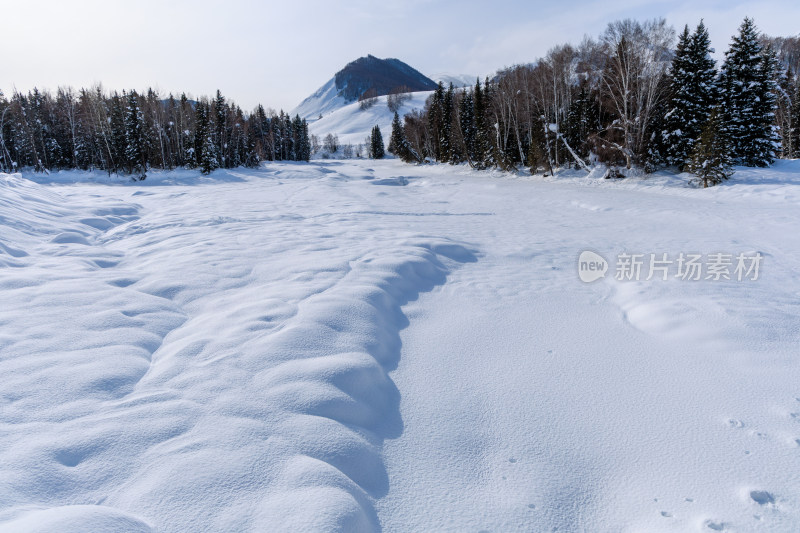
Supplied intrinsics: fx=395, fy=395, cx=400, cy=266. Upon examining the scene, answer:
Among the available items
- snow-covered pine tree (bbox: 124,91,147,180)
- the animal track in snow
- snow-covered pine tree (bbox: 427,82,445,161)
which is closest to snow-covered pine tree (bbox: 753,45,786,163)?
the animal track in snow

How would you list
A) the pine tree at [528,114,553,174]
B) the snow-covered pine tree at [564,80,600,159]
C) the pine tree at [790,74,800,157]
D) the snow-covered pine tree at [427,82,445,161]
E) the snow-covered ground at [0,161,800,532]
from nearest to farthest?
the snow-covered ground at [0,161,800,532] < the snow-covered pine tree at [564,80,600,159] < the pine tree at [528,114,553,174] < the pine tree at [790,74,800,157] < the snow-covered pine tree at [427,82,445,161]

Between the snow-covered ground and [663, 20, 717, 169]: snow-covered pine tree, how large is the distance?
60.2ft

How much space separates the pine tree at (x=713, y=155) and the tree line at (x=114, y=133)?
38137 millimetres

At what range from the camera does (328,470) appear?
2449 mm

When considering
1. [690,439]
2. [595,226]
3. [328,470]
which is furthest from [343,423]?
[595,226]

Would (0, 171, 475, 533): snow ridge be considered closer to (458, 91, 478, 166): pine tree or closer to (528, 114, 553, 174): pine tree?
(528, 114, 553, 174): pine tree

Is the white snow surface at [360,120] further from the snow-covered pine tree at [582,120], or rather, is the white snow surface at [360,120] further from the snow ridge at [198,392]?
the snow ridge at [198,392]

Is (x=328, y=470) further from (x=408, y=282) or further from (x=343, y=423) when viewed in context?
(x=408, y=282)

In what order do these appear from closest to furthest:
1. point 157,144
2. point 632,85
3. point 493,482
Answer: point 493,482, point 632,85, point 157,144

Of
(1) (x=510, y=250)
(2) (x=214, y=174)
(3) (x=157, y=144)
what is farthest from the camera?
(3) (x=157, y=144)

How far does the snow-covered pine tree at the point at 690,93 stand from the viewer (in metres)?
21.7

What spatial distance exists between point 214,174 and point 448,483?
39.0m

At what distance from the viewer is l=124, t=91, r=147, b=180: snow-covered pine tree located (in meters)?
37.3

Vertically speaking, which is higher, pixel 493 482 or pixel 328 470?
pixel 328 470
